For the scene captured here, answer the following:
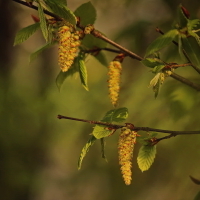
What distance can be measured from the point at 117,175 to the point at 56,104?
1.32ft

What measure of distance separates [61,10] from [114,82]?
0.67ft

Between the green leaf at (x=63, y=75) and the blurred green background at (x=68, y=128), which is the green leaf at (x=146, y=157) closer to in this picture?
the green leaf at (x=63, y=75)

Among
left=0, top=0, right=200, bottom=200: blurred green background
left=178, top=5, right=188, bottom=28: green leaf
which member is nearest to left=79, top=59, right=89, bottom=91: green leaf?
left=178, top=5, right=188, bottom=28: green leaf

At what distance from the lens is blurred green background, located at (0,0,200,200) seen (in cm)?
136

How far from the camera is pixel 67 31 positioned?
0.65 metres

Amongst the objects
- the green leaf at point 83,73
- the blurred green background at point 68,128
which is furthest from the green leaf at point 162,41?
the blurred green background at point 68,128

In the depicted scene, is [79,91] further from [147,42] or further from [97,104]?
[147,42]

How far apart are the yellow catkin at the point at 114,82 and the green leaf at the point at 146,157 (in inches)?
4.3

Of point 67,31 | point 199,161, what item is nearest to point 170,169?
point 199,161

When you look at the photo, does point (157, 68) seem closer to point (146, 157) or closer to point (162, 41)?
point (162, 41)

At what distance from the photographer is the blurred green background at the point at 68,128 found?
136 centimetres

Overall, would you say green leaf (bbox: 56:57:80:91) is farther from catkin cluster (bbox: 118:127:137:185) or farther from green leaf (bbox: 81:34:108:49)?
catkin cluster (bbox: 118:127:137:185)

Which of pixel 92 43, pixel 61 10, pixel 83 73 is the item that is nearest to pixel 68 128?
pixel 92 43

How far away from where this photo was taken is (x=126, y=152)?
64 centimetres
